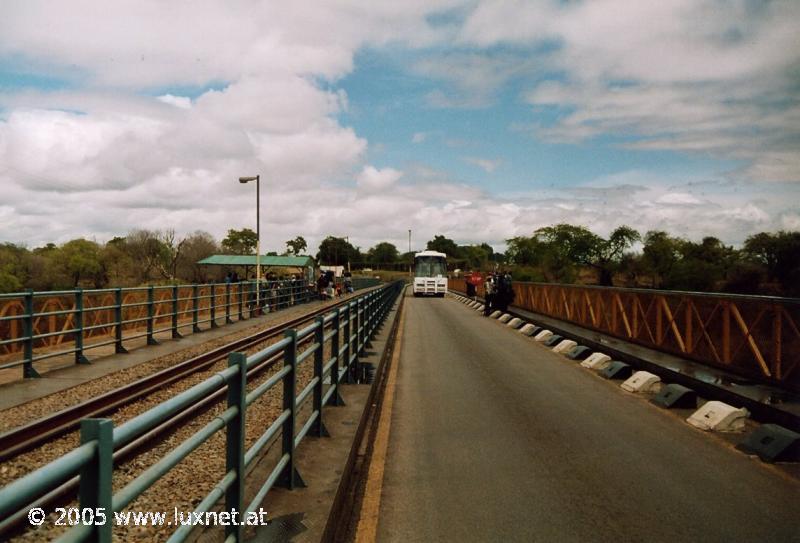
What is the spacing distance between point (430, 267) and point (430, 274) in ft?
1.91

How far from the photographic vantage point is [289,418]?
187 inches

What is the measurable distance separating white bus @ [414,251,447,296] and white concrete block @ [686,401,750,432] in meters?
45.0

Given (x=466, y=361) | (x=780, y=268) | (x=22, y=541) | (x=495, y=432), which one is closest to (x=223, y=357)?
(x=466, y=361)

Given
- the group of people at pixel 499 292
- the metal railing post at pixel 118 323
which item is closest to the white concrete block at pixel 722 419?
the metal railing post at pixel 118 323

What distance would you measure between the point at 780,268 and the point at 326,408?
52238 mm

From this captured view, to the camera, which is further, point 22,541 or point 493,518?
point 493,518

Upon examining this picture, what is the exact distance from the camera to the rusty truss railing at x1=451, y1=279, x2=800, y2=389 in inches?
358

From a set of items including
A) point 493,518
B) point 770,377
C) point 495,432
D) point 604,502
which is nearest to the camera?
point 493,518

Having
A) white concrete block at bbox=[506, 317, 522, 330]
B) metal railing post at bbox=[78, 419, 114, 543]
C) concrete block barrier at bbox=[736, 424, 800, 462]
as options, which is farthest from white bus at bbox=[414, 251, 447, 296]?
metal railing post at bbox=[78, 419, 114, 543]

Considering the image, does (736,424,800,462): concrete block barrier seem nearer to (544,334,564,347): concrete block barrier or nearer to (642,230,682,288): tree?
(544,334,564,347): concrete block barrier

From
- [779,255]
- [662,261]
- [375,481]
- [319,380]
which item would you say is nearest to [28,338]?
[319,380]

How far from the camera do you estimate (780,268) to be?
166 feet

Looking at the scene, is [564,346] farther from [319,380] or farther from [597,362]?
[319,380]

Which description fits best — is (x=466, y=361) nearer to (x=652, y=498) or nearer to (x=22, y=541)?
→ (x=652, y=498)
